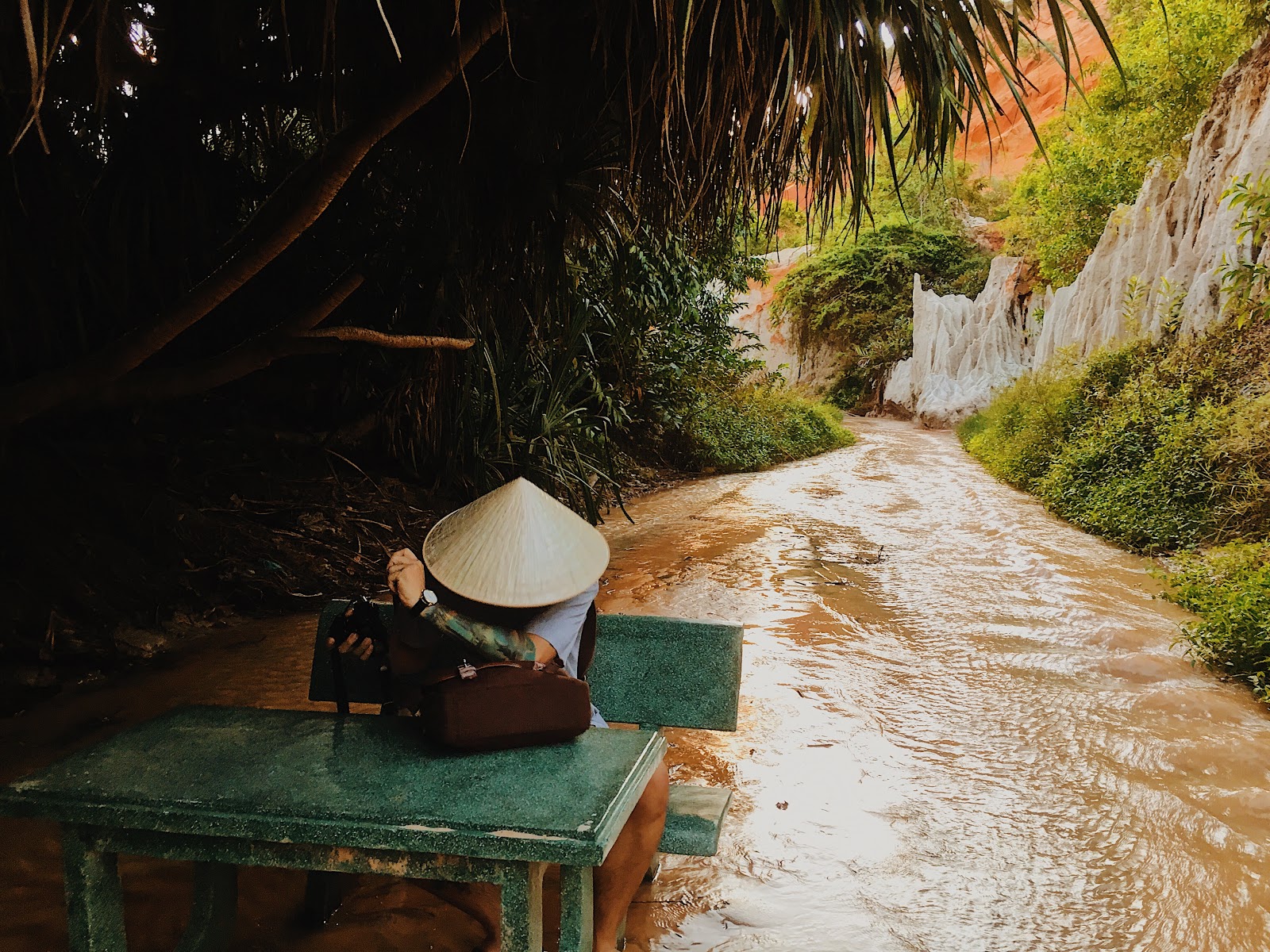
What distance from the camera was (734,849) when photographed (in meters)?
2.58

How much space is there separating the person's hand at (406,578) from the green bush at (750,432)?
29.2 ft

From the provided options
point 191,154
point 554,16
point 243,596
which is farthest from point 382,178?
point 243,596

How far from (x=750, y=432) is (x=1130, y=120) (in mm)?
10729

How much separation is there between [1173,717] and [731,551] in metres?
3.53

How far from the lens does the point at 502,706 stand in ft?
5.45

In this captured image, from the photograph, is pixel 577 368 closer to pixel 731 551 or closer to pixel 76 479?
pixel 731 551

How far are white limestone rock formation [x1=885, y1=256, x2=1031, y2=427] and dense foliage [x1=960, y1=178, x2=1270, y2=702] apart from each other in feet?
31.1

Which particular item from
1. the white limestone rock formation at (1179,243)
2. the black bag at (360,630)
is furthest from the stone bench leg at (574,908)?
the white limestone rock formation at (1179,243)

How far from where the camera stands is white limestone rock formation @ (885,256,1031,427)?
2005cm

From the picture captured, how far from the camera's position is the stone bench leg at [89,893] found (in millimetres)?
1573

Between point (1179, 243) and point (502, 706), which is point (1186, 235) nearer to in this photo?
point (1179, 243)

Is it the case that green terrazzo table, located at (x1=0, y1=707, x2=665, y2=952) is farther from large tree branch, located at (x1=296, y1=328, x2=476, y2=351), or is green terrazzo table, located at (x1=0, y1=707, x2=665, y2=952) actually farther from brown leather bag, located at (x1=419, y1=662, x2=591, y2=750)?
large tree branch, located at (x1=296, y1=328, x2=476, y2=351)

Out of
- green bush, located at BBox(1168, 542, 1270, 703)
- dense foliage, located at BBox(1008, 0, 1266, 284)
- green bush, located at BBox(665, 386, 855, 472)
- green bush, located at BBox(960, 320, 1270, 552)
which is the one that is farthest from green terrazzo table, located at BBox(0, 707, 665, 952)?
dense foliage, located at BBox(1008, 0, 1266, 284)

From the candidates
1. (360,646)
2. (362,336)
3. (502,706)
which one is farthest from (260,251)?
(502,706)
